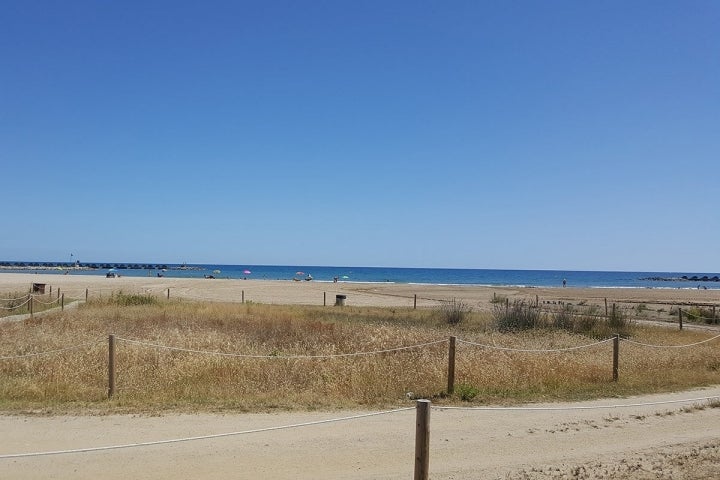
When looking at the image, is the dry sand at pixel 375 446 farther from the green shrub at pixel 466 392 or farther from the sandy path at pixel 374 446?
the green shrub at pixel 466 392

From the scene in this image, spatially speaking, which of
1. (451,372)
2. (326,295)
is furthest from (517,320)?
(326,295)

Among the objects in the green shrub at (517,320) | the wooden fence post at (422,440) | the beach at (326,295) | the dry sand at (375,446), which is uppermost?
the wooden fence post at (422,440)

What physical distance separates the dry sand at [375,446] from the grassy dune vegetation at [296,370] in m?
1.03

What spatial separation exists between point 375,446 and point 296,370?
16.0 ft

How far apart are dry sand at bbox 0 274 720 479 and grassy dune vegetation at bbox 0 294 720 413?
1.03 m

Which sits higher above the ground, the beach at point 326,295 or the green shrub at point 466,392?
the green shrub at point 466,392

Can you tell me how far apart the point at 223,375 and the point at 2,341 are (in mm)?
7517

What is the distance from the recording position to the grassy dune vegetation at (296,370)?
10.4m

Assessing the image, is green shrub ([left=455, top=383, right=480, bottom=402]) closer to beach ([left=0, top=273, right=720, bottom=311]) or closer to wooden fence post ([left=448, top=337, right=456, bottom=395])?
wooden fence post ([left=448, top=337, right=456, bottom=395])

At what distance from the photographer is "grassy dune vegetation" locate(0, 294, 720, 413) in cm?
1036

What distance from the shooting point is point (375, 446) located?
7.72m

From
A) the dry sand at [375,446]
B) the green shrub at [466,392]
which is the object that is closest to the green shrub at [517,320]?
the green shrub at [466,392]

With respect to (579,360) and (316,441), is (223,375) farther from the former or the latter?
(579,360)

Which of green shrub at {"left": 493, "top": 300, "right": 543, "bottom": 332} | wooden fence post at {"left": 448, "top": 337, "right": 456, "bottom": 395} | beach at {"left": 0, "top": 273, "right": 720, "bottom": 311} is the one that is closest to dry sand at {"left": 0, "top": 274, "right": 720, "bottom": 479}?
wooden fence post at {"left": 448, "top": 337, "right": 456, "bottom": 395}
